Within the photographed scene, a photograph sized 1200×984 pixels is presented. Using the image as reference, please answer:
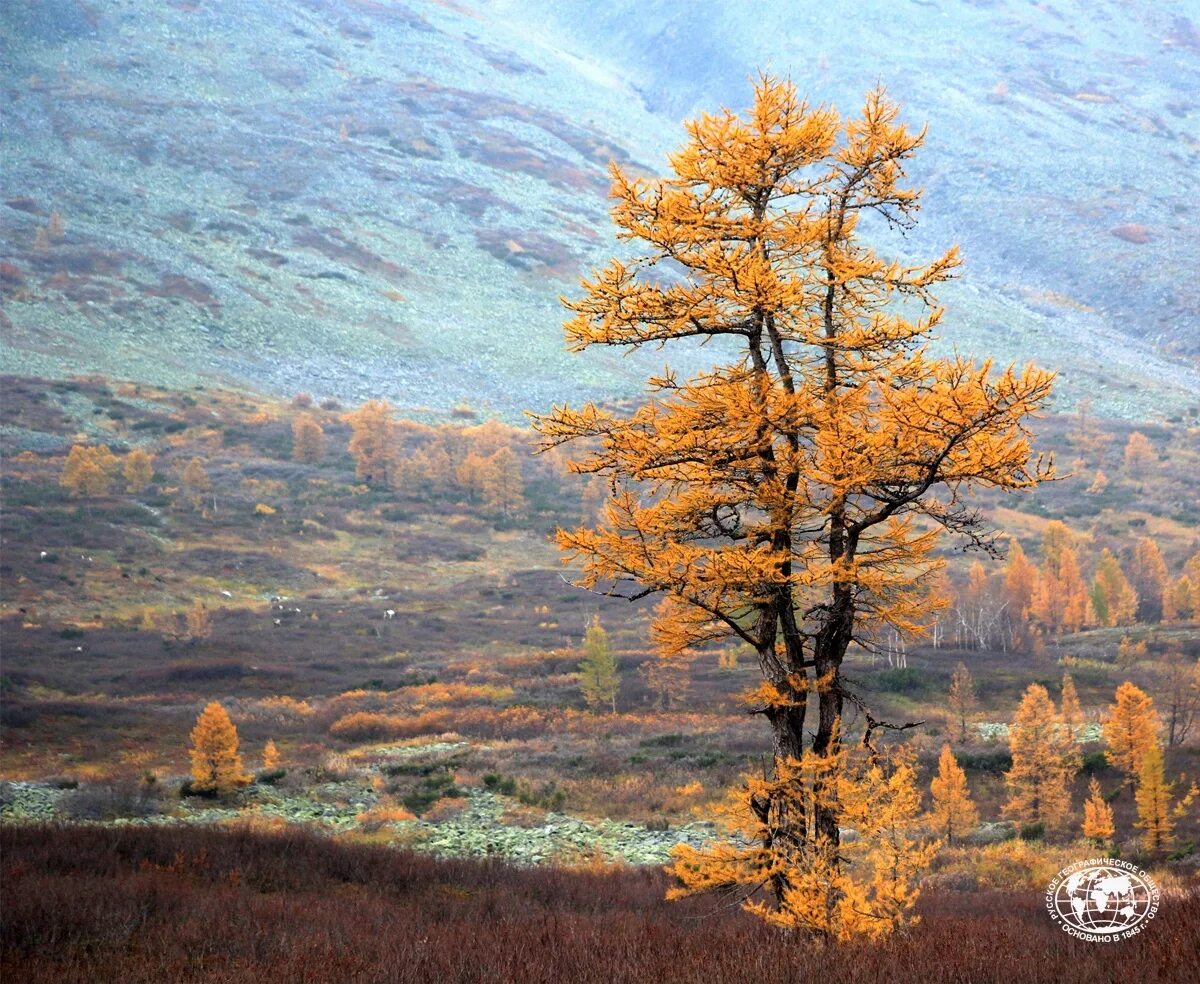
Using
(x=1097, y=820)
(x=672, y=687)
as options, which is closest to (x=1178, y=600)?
(x=672, y=687)

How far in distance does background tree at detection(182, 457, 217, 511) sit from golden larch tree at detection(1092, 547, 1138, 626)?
2511 inches

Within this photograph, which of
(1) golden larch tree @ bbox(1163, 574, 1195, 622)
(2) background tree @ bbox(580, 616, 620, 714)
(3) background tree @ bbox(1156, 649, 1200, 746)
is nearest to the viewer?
(3) background tree @ bbox(1156, 649, 1200, 746)

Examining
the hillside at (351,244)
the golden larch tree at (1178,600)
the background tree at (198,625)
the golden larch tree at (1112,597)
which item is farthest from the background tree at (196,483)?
the golden larch tree at (1178,600)

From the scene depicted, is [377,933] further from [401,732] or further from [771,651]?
[401,732]

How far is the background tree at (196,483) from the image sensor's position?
74375mm

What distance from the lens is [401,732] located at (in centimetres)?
3806

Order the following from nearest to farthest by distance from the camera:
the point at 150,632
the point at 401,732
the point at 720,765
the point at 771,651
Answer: the point at 771,651
the point at 720,765
the point at 401,732
the point at 150,632

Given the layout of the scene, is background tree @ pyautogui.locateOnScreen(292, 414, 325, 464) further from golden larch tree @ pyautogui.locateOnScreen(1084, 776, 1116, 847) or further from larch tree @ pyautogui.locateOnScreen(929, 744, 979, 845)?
golden larch tree @ pyautogui.locateOnScreen(1084, 776, 1116, 847)

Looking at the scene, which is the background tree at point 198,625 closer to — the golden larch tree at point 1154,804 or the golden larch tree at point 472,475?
the golden larch tree at point 472,475

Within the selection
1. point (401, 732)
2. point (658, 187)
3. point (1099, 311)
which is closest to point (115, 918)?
point (658, 187)

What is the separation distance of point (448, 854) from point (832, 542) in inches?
582

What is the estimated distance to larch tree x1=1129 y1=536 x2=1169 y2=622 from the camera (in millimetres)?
67812

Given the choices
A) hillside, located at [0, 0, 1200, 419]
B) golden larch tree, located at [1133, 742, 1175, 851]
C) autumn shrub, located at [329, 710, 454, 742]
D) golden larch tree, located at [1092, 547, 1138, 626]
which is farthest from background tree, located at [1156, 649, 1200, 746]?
hillside, located at [0, 0, 1200, 419]

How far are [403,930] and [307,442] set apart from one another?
83572 millimetres
